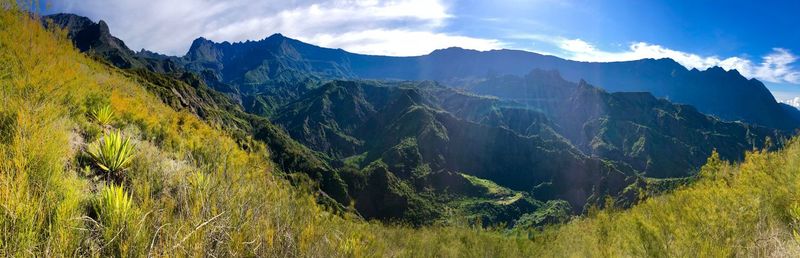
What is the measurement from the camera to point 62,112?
21.4 ft

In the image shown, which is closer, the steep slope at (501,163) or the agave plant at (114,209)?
the agave plant at (114,209)

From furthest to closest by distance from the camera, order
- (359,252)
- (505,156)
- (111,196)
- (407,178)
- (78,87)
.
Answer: (505,156) → (407,178) → (78,87) → (359,252) → (111,196)

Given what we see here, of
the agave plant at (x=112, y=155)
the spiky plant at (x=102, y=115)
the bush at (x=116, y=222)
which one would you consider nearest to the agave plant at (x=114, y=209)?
the bush at (x=116, y=222)

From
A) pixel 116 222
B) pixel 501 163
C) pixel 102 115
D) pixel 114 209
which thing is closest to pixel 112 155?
pixel 114 209

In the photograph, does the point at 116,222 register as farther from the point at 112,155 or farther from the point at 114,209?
the point at 112,155

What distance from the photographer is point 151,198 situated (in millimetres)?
4656

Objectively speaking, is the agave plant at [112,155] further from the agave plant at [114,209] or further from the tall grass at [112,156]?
the agave plant at [114,209]

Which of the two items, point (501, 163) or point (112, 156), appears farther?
point (501, 163)

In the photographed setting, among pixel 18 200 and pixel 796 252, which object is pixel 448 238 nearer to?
pixel 796 252

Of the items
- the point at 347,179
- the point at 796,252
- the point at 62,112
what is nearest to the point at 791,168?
the point at 796,252

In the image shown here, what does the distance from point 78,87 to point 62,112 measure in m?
1.73

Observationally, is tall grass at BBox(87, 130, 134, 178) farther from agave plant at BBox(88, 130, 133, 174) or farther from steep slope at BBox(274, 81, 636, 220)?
steep slope at BBox(274, 81, 636, 220)

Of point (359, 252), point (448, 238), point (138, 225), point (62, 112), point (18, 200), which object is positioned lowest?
point (448, 238)

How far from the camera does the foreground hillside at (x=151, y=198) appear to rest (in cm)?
343
